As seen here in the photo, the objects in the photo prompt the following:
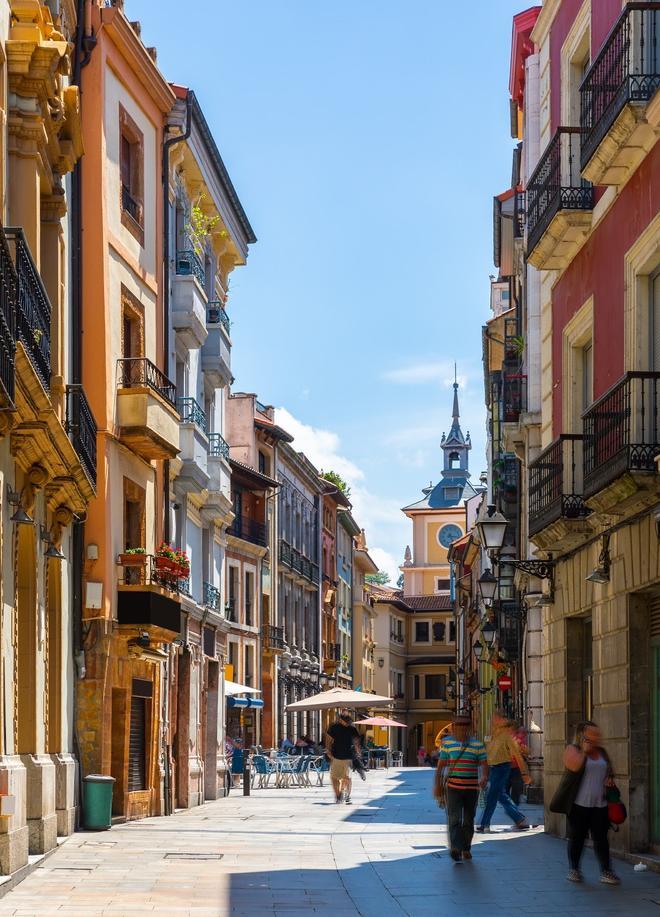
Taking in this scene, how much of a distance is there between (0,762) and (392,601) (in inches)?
3642

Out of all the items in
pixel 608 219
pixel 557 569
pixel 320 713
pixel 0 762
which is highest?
pixel 608 219

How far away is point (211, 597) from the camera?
35.5 m

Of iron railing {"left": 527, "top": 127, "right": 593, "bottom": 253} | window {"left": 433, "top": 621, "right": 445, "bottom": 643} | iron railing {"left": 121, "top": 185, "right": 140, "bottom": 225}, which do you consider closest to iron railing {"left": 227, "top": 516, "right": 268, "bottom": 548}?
iron railing {"left": 121, "top": 185, "right": 140, "bottom": 225}

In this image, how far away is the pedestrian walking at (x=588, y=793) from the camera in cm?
1440

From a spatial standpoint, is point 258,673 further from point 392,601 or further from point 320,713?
point 392,601

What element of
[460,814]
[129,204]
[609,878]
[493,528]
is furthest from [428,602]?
[609,878]

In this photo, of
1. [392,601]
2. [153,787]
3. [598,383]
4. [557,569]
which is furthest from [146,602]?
[392,601]

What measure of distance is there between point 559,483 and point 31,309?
256 inches

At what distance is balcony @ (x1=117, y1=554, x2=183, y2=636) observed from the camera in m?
24.4

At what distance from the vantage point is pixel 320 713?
68.4 meters

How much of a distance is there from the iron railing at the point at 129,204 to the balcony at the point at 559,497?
965 cm

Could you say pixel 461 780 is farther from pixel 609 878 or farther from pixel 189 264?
pixel 189 264

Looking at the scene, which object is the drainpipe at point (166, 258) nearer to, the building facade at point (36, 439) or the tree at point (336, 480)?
the building facade at point (36, 439)

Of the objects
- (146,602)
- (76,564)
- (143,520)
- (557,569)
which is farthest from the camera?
(143,520)
